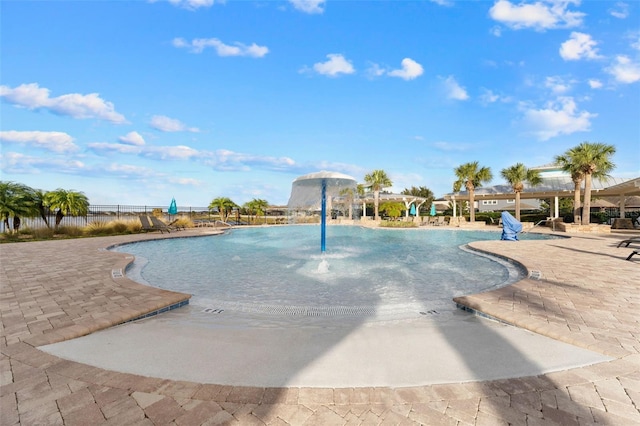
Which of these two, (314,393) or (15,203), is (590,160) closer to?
(314,393)

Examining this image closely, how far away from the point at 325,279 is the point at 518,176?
2556 centimetres

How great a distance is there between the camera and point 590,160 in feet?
62.5

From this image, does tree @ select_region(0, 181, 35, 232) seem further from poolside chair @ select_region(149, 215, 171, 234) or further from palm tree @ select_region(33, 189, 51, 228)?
poolside chair @ select_region(149, 215, 171, 234)

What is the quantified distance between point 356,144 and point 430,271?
61.5ft

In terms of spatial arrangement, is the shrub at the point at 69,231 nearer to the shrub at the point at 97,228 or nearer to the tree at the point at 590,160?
the shrub at the point at 97,228

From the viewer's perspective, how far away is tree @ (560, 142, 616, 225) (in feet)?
62.3

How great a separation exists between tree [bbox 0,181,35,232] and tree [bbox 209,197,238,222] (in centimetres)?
1673

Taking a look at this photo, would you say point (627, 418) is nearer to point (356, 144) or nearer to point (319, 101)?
point (319, 101)

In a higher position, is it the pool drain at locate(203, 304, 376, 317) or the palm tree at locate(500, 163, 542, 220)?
the palm tree at locate(500, 163, 542, 220)

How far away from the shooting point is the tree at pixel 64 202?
1609cm

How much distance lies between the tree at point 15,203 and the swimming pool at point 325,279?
875cm

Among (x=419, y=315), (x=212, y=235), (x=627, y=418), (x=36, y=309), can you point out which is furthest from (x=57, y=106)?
(x=627, y=418)

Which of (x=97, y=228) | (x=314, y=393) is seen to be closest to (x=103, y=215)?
(x=97, y=228)

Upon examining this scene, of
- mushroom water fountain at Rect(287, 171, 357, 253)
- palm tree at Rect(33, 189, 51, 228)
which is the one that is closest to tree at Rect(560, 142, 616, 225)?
mushroom water fountain at Rect(287, 171, 357, 253)
